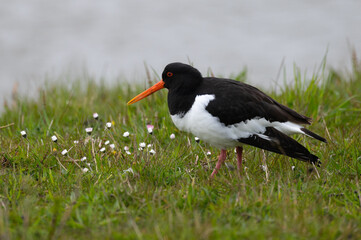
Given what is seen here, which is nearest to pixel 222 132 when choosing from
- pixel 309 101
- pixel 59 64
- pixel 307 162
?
→ pixel 307 162

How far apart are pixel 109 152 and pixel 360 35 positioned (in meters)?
7.79

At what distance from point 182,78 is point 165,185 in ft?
3.36

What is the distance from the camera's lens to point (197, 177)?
13.2 feet

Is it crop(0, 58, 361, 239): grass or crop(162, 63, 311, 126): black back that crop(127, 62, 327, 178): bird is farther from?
crop(0, 58, 361, 239): grass

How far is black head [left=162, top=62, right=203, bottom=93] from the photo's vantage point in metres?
4.34

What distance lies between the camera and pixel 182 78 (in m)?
4.39

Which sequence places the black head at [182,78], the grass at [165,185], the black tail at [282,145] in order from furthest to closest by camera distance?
the black head at [182,78] → the black tail at [282,145] → the grass at [165,185]

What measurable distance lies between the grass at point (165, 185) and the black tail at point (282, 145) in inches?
4.4

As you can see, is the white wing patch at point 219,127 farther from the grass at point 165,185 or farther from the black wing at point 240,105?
the grass at point 165,185

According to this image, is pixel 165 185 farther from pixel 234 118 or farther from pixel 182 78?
pixel 182 78

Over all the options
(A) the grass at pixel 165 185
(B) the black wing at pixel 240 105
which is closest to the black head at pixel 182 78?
(B) the black wing at pixel 240 105

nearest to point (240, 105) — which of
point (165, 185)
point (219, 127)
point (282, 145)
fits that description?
point (219, 127)

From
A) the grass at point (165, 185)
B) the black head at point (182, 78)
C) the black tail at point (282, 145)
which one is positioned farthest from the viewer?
the black head at point (182, 78)

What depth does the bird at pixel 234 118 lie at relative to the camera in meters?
3.97
